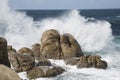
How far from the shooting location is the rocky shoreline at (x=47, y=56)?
1677cm

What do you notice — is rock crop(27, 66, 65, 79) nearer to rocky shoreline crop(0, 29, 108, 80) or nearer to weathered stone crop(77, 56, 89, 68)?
rocky shoreline crop(0, 29, 108, 80)

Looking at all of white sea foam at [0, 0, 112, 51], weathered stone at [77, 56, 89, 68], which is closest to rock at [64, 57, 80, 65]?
weathered stone at [77, 56, 89, 68]

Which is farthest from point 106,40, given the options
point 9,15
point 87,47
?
point 9,15

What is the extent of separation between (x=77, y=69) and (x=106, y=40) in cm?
1343

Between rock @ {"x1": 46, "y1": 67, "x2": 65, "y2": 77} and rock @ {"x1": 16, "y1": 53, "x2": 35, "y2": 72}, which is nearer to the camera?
rock @ {"x1": 46, "y1": 67, "x2": 65, "y2": 77}

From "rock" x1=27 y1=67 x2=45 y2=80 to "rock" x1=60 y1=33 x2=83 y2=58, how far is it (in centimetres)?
543

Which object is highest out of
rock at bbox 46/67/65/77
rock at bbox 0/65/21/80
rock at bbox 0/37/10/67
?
rock at bbox 0/65/21/80

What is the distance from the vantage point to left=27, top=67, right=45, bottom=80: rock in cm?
1663

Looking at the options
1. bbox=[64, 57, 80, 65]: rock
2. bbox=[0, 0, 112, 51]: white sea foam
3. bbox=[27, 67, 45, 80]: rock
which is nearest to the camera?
bbox=[27, 67, 45, 80]: rock

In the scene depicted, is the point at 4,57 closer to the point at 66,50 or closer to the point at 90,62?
the point at 90,62

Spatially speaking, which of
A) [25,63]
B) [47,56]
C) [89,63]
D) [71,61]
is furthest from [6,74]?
[47,56]

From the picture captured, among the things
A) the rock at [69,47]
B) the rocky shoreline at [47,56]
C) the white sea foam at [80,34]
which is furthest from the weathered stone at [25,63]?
the white sea foam at [80,34]

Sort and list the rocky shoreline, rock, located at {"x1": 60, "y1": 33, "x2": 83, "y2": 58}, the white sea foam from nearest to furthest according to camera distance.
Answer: the rocky shoreline, rock, located at {"x1": 60, "y1": 33, "x2": 83, "y2": 58}, the white sea foam

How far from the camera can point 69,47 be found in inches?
886
